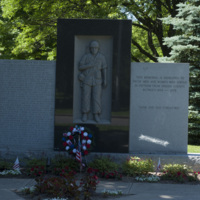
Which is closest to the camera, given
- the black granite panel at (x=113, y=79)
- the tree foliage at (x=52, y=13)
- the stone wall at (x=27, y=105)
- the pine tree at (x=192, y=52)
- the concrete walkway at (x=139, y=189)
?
the concrete walkway at (x=139, y=189)

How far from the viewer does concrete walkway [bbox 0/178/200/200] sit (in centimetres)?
652

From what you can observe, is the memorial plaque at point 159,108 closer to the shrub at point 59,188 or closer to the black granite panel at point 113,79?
the black granite panel at point 113,79

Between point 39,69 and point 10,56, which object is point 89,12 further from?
point 39,69

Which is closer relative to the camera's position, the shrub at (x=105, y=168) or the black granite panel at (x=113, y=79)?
the shrub at (x=105, y=168)

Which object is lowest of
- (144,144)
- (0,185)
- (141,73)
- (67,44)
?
(0,185)

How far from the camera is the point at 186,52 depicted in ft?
44.8

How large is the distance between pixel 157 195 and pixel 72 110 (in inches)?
133

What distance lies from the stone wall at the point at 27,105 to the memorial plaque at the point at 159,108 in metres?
2.13

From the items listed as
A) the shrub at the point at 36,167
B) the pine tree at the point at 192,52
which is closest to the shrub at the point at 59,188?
the shrub at the point at 36,167

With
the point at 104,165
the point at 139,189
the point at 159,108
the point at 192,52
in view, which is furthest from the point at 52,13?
the point at 139,189

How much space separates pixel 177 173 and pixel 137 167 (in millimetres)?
899

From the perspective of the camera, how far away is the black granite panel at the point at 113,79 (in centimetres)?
902

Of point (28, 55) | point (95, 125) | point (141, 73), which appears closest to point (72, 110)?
point (95, 125)

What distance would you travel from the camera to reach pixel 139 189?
23.4 feet
